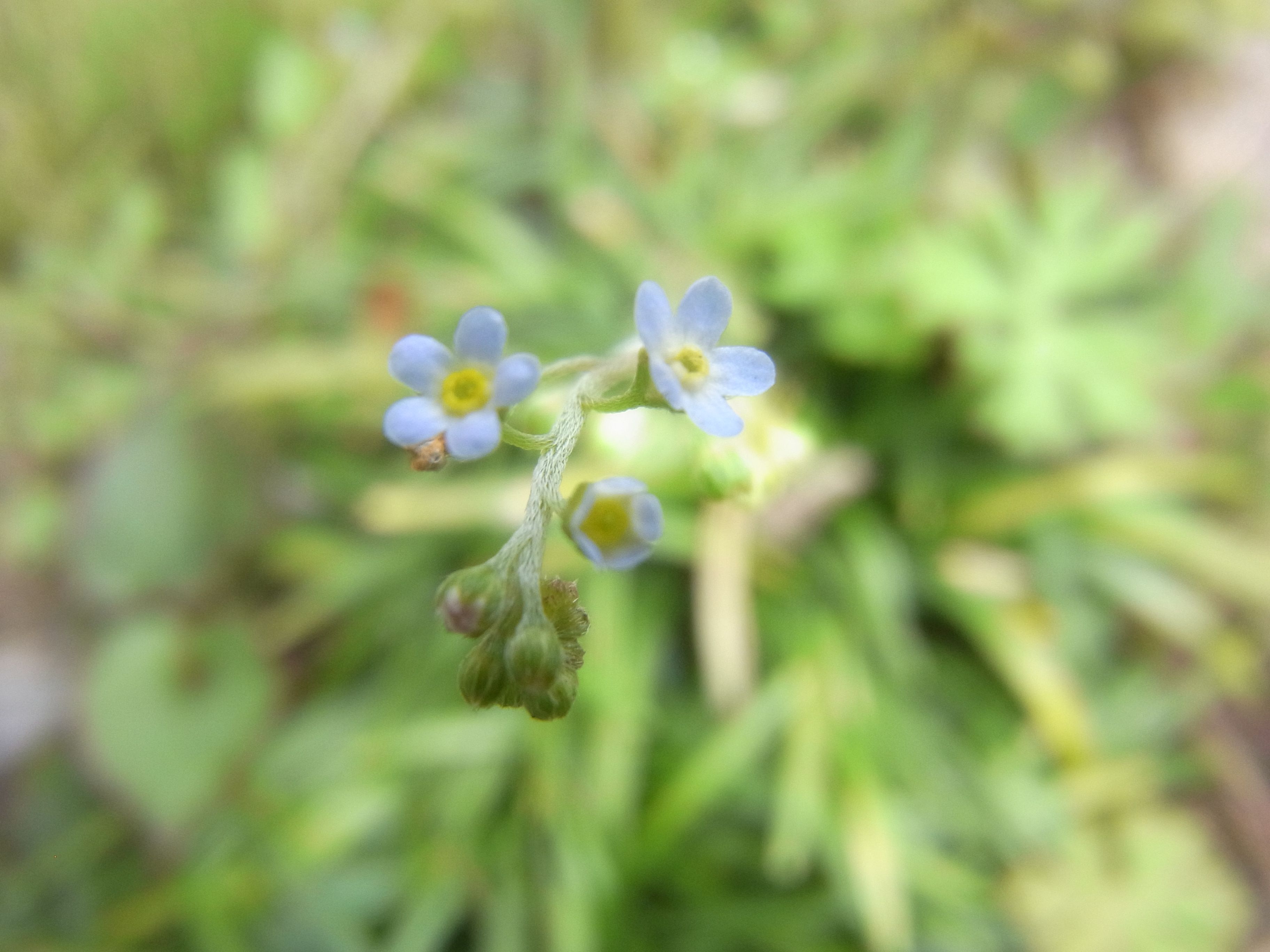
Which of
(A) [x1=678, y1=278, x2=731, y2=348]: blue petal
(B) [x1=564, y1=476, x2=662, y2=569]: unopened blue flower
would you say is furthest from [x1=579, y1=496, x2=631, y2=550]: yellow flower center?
(A) [x1=678, y1=278, x2=731, y2=348]: blue petal

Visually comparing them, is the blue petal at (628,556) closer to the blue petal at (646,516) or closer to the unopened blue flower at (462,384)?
the blue petal at (646,516)

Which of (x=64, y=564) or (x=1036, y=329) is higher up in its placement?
(x=64, y=564)

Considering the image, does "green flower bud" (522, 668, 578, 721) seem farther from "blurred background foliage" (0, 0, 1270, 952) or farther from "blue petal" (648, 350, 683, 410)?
"blurred background foliage" (0, 0, 1270, 952)

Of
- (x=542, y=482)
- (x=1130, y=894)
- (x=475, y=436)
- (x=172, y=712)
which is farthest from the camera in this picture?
(x=172, y=712)

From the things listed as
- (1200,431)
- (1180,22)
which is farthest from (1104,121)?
(1200,431)

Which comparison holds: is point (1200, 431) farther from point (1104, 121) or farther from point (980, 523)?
point (1104, 121)

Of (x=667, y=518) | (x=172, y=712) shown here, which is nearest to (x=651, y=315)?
(x=667, y=518)

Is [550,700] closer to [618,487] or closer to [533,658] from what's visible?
[533,658]
